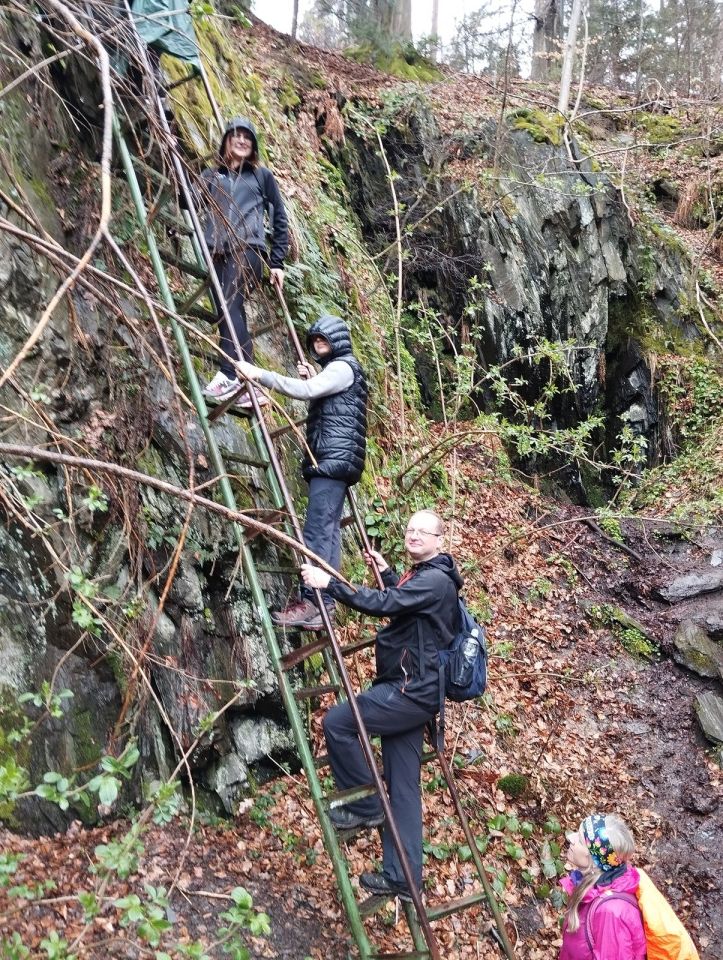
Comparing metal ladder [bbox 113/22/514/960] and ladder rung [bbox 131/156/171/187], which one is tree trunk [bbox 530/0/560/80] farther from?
metal ladder [bbox 113/22/514/960]

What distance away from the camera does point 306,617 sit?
470 cm

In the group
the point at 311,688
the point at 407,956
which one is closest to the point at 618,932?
the point at 407,956

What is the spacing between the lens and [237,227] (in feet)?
17.1

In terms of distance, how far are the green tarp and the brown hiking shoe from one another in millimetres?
4382

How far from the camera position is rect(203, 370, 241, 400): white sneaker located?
4.92 m

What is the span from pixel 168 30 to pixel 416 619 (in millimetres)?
5254

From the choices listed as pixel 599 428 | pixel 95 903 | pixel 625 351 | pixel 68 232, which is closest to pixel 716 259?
pixel 625 351

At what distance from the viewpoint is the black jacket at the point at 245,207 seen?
16.8 feet

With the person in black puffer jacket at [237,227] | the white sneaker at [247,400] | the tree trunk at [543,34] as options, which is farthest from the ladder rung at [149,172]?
the tree trunk at [543,34]

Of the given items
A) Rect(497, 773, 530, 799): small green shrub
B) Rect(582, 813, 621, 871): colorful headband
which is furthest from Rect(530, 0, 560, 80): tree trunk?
Rect(582, 813, 621, 871): colorful headband

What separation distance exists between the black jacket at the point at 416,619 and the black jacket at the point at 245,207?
268 centimetres

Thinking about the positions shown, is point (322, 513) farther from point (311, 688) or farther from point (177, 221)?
point (177, 221)

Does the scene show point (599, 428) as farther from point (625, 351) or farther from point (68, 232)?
point (68, 232)

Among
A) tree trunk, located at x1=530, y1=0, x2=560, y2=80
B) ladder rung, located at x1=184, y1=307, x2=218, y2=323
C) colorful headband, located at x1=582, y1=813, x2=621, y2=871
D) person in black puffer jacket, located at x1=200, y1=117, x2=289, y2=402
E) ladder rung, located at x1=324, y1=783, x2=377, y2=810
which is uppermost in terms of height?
tree trunk, located at x1=530, y1=0, x2=560, y2=80
